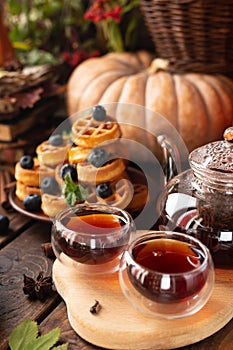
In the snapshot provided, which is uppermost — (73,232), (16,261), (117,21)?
(117,21)

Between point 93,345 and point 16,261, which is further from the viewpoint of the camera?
point 16,261

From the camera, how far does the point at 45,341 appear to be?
923 millimetres

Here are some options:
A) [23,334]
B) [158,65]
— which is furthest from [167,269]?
[158,65]

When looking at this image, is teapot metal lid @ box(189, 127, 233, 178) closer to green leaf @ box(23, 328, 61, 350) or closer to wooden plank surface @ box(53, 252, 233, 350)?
wooden plank surface @ box(53, 252, 233, 350)

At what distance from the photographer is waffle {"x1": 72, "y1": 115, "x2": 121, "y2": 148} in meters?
1.33

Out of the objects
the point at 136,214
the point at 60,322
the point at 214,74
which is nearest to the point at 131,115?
the point at 214,74

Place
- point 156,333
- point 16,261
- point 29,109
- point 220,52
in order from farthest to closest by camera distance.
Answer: point 29,109, point 220,52, point 16,261, point 156,333

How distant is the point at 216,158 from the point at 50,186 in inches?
18.0

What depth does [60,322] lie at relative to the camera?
101 cm

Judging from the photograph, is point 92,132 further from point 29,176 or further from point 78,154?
point 29,176

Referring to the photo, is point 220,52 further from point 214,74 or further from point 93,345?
point 93,345

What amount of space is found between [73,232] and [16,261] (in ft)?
0.75

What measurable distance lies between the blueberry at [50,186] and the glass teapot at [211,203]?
34 cm

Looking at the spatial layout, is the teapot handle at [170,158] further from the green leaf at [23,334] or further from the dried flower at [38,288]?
the green leaf at [23,334]
